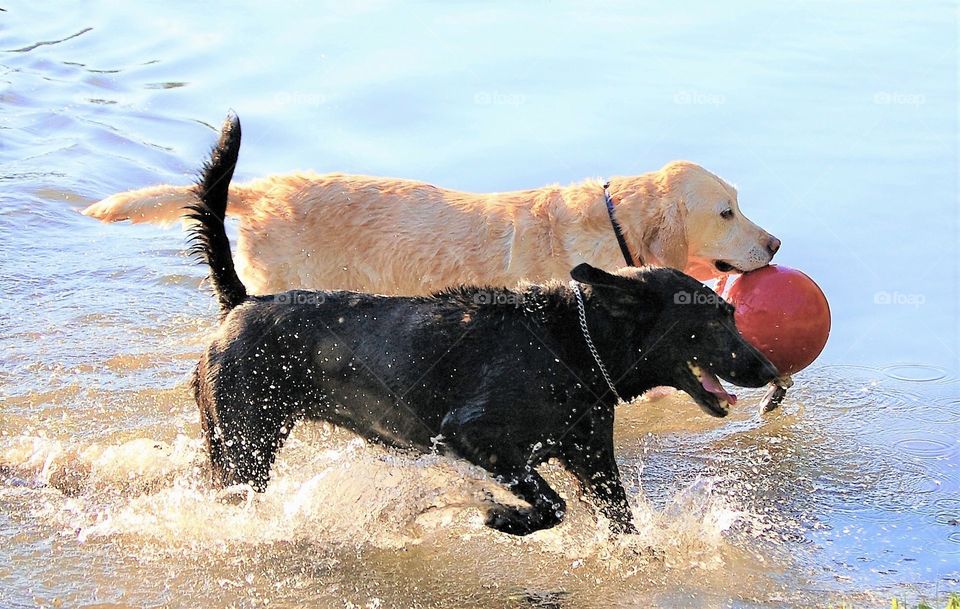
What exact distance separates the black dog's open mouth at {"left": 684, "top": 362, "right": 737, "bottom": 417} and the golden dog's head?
4.88ft

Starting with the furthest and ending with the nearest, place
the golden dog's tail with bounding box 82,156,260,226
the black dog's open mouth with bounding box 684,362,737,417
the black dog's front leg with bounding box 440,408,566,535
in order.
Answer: the golden dog's tail with bounding box 82,156,260,226
the black dog's open mouth with bounding box 684,362,737,417
the black dog's front leg with bounding box 440,408,566,535

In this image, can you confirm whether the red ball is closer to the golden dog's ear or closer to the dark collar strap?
the golden dog's ear

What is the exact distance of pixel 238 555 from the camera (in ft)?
17.0

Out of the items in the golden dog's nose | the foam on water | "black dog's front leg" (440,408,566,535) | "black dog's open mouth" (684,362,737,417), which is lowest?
the foam on water

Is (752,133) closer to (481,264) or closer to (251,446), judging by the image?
(481,264)

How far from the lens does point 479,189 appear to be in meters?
9.52

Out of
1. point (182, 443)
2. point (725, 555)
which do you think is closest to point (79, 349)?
point (182, 443)

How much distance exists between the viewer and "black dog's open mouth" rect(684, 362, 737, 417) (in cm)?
507

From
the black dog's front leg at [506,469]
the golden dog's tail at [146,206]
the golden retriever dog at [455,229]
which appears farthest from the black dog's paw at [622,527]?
the golden dog's tail at [146,206]

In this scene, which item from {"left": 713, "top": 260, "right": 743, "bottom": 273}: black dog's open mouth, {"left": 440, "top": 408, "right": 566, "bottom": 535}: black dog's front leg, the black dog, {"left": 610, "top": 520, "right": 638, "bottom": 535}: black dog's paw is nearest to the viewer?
{"left": 440, "top": 408, "right": 566, "bottom": 535}: black dog's front leg

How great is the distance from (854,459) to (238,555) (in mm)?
3188

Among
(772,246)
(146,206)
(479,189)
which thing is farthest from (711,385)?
(479,189)

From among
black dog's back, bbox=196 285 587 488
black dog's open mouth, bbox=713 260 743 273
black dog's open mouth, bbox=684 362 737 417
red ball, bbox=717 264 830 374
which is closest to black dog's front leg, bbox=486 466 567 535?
black dog's back, bbox=196 285 587 488

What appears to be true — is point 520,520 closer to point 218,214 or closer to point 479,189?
point 218,214
